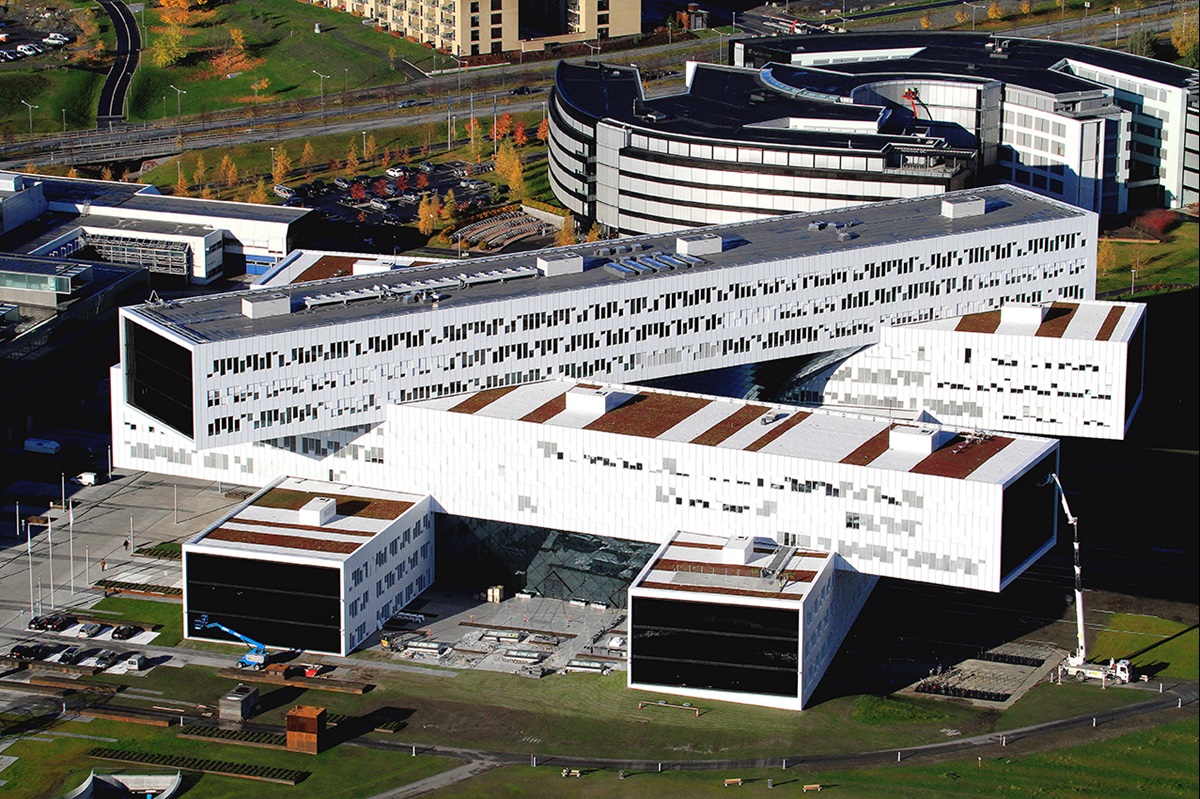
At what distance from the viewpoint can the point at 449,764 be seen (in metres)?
132

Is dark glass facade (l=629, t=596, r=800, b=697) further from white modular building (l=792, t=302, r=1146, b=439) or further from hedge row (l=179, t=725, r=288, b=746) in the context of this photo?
white modular building (l=792, t=302, r=1146, b=439)

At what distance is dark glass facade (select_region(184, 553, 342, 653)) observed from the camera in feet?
483

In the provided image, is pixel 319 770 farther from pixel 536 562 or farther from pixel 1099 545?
pixel 1099 545

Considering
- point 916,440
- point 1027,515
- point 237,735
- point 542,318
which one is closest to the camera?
point 237,735

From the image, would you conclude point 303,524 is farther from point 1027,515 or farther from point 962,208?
point 962,208

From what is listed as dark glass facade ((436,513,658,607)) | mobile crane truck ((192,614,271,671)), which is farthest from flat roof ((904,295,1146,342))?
mobile crane truck ((192,614,271,671))

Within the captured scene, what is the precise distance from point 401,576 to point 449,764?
27339 mm

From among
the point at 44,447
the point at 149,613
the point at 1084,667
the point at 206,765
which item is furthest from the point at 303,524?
the point at 1084,667

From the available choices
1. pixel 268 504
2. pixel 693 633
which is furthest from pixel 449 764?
pixel 268 504

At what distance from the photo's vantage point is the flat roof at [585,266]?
159125 millimetres

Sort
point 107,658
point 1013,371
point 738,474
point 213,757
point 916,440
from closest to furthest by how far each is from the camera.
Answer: point 213,757 < point 107,658 < point 916,440 < point 738,474 < point 1013,371

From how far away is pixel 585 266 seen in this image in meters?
174

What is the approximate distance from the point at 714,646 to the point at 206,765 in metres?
38.4

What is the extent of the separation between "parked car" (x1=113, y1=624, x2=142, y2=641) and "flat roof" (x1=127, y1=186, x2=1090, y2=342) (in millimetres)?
24378
